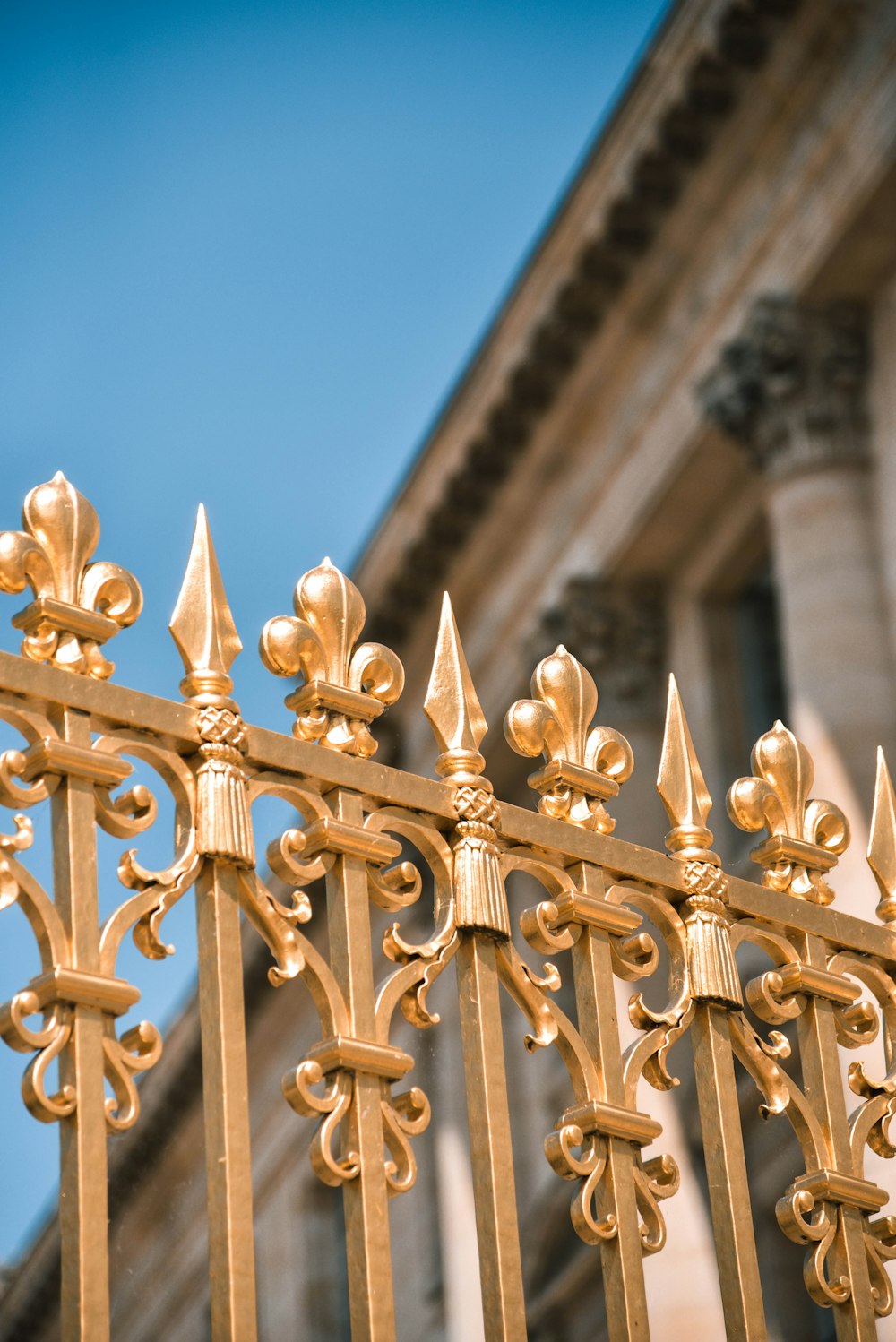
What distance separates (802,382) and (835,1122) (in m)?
11.8

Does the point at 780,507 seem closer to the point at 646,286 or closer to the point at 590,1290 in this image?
the point at 646,286

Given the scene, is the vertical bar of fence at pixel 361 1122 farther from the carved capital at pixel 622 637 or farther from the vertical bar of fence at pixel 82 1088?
the carved capital at pixel 622 637

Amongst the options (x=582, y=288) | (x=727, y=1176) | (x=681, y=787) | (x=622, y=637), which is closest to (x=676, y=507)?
(x=622, y=637)

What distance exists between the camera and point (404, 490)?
1975 cm

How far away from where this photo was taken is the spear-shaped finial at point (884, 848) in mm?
4055

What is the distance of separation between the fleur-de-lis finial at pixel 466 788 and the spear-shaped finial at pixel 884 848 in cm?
84

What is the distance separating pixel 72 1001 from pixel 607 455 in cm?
1511

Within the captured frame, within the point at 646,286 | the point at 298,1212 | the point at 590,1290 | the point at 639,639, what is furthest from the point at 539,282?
the point at 298,1212

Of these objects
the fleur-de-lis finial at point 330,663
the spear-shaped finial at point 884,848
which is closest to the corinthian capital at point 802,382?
the spear-shaped finial at point 884,848

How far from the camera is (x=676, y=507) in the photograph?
17297 mm

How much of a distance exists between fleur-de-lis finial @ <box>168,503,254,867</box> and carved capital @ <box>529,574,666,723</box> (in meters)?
14.7

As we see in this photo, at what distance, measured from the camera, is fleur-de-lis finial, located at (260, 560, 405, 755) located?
333 centimetres

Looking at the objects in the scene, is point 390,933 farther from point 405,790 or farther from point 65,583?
point 65,583

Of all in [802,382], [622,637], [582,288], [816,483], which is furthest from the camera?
[622,637]
